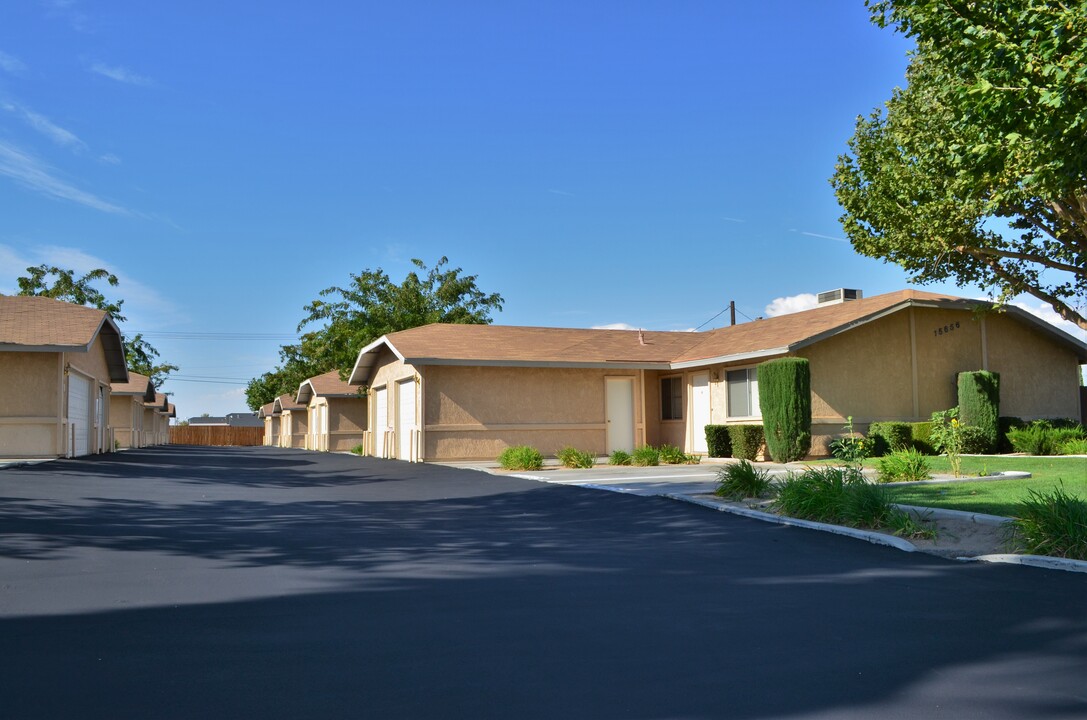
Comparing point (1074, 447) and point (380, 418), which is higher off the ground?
point (380, 418)

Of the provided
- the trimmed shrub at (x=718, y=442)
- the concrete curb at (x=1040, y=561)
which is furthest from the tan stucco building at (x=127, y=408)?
the concrete curb at (x=1040, y=561)

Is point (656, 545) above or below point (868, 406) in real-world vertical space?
below

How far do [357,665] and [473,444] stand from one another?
19.8 m

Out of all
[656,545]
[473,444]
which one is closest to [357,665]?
[656,545]

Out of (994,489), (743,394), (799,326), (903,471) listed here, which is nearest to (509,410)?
(743,394)

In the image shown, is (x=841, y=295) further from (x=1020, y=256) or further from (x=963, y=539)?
(x=963, y=539)

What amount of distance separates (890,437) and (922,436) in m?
0.88

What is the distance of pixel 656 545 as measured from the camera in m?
8.93

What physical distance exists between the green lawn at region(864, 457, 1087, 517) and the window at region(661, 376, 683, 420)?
10.8 metres

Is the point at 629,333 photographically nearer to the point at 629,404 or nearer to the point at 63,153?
the point at 629,404

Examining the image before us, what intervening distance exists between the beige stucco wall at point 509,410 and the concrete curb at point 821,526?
1281 centimetres

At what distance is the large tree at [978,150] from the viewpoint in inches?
348

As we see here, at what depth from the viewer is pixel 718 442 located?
23328 mm

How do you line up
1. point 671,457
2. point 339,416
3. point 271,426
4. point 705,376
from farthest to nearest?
point 271,426, point 339,416, point 705,376, point 671,457
